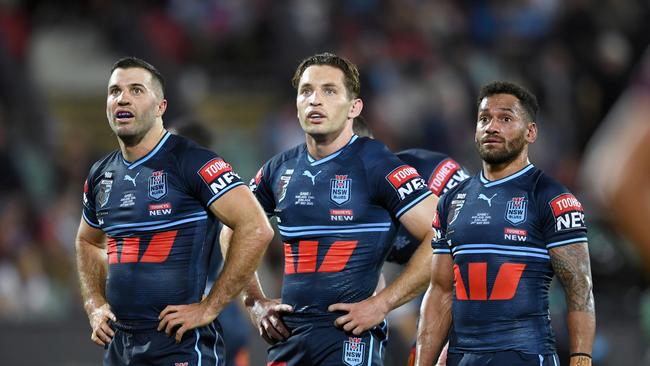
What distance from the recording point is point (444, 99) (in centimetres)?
1560

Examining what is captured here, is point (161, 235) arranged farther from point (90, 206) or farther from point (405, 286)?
point (405, 286)

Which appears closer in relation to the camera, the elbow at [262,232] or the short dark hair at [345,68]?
the elbow at [262,232]

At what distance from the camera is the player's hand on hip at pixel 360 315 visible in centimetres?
673

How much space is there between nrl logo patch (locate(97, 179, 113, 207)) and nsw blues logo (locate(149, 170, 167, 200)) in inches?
12.1

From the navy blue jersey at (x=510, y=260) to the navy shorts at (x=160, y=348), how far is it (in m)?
1.39

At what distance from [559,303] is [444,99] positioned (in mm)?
5625

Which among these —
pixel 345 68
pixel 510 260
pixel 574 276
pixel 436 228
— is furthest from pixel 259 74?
pixel 574 276

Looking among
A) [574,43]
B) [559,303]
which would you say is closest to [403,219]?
[559,303]

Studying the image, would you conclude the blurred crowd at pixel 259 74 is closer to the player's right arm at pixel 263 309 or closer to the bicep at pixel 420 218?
the player's right arm at pixel 263 309

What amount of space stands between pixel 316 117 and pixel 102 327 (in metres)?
1.75

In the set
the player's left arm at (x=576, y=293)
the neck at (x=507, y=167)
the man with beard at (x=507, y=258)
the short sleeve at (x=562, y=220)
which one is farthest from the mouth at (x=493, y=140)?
the player's left arm at (x=576, y=293)

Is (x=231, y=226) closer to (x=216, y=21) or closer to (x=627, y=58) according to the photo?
(x=627, y=58)

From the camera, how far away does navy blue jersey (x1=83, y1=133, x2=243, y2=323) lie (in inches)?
267

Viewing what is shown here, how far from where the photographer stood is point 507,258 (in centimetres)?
645
